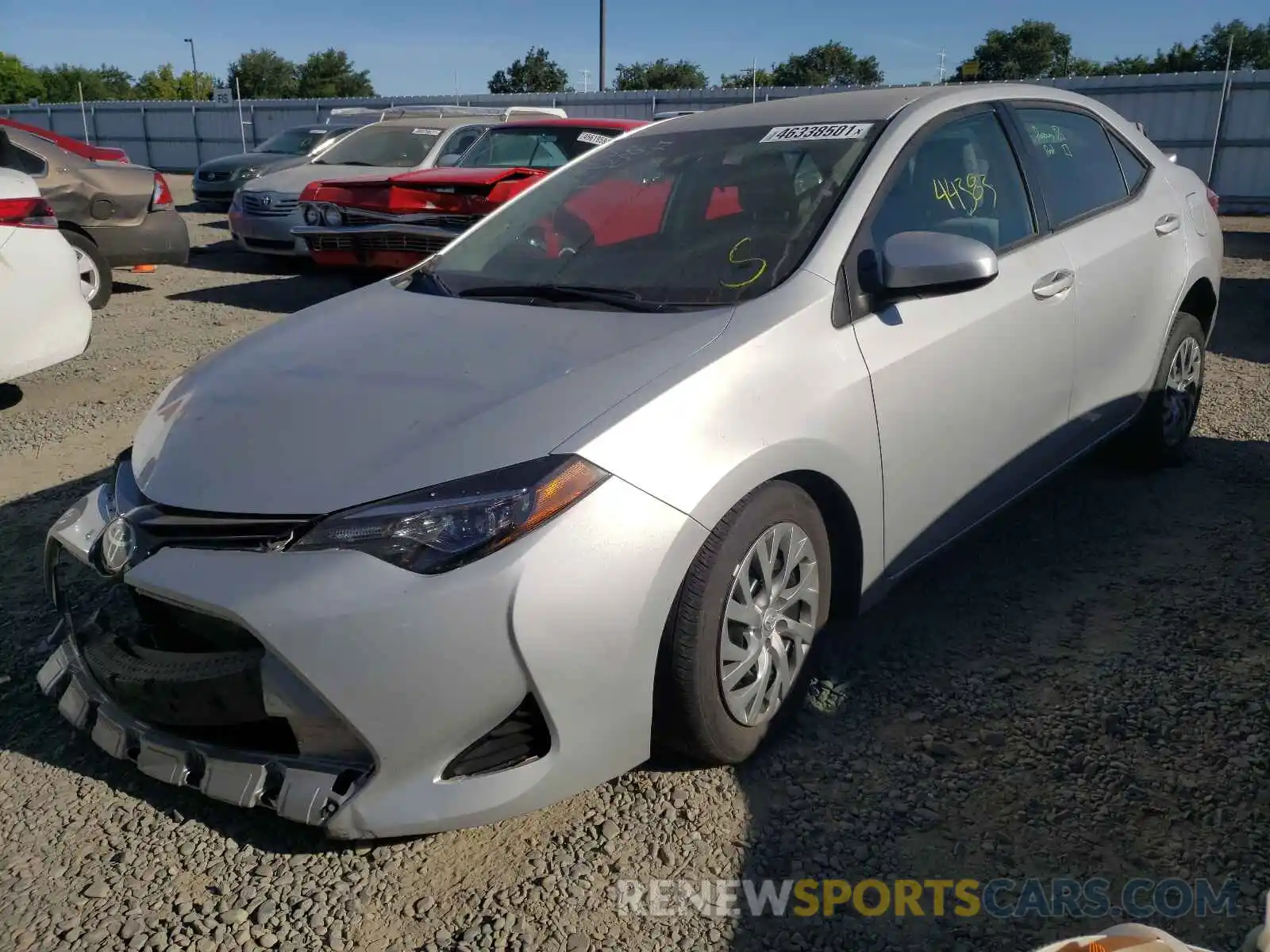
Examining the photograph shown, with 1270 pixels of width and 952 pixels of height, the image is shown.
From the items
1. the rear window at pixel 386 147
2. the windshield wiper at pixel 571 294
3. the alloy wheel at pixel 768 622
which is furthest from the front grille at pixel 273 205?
the alloy wheel at pixel 768 622

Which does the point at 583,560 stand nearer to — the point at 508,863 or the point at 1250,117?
the point at 508,863

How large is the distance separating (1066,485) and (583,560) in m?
3.09

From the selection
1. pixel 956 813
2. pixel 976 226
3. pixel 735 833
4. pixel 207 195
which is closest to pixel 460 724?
pixel 735 833

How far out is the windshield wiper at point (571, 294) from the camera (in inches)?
112

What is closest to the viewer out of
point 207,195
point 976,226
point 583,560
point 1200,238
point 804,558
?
point 583,560

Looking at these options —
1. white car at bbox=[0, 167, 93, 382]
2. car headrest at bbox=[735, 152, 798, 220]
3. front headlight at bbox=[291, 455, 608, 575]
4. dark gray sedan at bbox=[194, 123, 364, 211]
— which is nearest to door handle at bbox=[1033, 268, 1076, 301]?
car headrest at bbox=[735, 152, 798, 220]

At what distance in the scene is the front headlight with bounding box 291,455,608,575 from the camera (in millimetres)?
2121

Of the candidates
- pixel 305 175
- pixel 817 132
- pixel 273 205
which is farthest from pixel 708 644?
pixel 305 175

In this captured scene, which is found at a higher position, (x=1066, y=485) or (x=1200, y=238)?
(x=1200, y=238)

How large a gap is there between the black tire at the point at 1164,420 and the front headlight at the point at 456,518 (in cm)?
306

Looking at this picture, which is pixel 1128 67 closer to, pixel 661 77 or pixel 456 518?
pixel 661 77

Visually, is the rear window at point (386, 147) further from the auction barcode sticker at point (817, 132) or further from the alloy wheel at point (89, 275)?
the auction barcode sticker at point (817, 132)

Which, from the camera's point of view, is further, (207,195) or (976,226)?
(207,195)

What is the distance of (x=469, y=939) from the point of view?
2.15m
